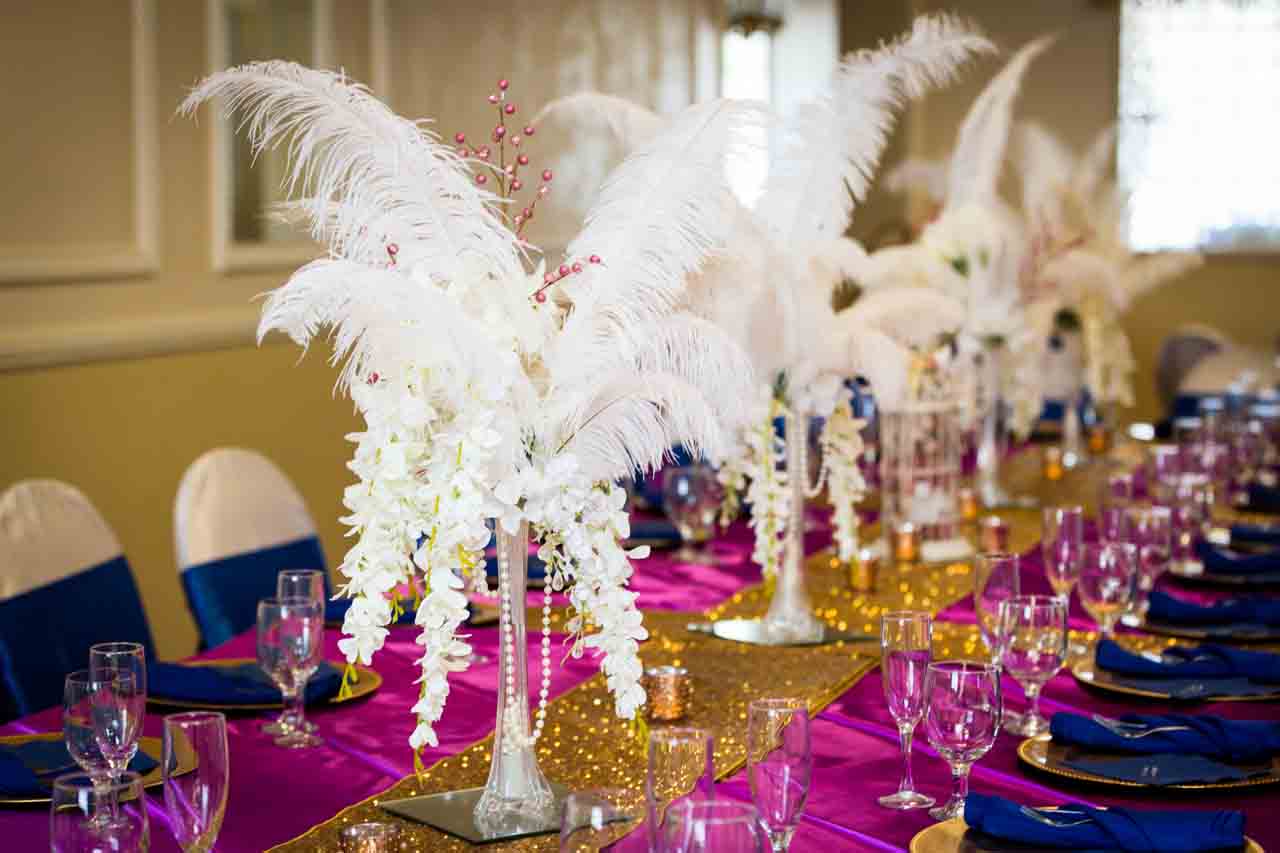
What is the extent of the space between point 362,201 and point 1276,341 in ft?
23.9

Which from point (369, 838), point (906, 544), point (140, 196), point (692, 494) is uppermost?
point (140, 196)

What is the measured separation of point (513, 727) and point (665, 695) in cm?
40

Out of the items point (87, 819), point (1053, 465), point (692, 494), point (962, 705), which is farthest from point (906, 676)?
point (1053, 465)

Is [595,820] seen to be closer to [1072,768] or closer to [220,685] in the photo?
[1072,768]

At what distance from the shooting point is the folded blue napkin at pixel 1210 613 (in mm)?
2537

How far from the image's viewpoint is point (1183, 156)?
8.46 meters

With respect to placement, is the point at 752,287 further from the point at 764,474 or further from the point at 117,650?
the point at 117,650

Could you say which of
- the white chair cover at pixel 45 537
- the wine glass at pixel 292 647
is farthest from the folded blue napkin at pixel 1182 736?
the white chair cover at pixel 45 537

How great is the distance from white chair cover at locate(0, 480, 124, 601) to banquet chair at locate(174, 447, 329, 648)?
18 centimetres

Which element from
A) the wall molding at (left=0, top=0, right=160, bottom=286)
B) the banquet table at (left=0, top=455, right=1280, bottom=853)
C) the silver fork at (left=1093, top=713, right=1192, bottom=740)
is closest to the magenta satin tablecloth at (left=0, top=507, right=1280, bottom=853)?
the banquet table at (left=0, top=455, right=1280, bottom=853)

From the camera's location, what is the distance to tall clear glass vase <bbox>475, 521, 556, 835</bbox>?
169cm

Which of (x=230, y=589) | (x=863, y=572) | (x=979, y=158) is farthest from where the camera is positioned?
(x=979, y=158)

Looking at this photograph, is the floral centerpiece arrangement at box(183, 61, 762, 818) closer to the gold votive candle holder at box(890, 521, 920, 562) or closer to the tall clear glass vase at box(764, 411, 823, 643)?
the tall clear glass vase at box(764, 411, 823, 643)

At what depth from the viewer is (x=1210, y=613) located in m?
2.54
